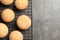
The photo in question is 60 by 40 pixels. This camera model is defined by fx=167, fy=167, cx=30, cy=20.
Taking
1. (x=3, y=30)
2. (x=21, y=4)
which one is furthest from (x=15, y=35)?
(x=21, y=4)

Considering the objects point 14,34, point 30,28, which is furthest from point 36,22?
point 14,34

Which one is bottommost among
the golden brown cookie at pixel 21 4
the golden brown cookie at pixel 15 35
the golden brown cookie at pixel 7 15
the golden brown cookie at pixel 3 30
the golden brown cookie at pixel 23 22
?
the golden brown cookie at pixel 15 35

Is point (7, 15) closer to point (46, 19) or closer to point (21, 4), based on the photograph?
point (21, 4)

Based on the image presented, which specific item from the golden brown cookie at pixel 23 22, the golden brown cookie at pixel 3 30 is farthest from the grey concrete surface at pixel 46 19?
the golden brown cookie at pixel 3 30

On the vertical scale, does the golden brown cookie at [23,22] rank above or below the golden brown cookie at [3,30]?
above

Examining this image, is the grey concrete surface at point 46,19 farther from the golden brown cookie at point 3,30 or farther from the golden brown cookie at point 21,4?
the golden brown cookie at point 3,30

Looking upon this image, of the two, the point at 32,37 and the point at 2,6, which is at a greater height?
the point at 2,6

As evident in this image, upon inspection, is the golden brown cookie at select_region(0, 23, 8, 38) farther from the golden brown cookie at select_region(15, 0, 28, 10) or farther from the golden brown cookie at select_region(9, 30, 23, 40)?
the golden brown cookie at select_region(15, 0, 28, 10)

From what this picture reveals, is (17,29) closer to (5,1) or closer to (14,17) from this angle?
(14,17)
